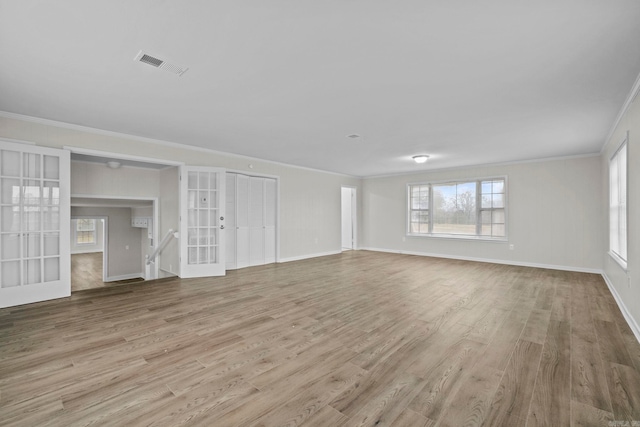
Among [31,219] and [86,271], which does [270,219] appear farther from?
[86,271]

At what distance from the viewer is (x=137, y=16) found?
193 cm

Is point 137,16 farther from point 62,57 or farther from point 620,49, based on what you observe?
point 620,49

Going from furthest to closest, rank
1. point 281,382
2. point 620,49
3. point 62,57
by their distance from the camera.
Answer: point 62,57 < point 620,49 < point 281,382

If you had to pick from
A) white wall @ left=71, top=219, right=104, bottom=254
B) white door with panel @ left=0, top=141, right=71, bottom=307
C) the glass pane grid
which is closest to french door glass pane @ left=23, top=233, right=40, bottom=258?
white door with panel @ left=0, top=141, right=71, bottom=307

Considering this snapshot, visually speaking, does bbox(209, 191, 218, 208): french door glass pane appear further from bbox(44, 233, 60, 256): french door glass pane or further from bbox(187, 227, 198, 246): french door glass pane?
bbox(44, 233, 60, 256): french door glass pane

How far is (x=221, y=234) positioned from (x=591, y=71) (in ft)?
18.6

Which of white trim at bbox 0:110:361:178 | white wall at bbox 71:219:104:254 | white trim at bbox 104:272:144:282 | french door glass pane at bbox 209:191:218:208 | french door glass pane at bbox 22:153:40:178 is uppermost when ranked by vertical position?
white trim at bbox 0:110:361:178

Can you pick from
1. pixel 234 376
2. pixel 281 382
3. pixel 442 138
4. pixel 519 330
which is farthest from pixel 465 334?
pixel 442 138

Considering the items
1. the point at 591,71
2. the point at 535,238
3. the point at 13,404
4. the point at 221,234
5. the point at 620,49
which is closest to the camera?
the point at 13,404

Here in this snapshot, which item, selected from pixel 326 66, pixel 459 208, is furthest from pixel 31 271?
pixel 459 208

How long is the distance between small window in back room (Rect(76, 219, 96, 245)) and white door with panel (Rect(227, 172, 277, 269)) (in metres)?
10.2

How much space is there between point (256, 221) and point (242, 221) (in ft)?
1.24

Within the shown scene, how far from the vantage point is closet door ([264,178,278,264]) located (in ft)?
22.9

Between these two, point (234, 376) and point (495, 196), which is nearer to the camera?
point (234, 376)
